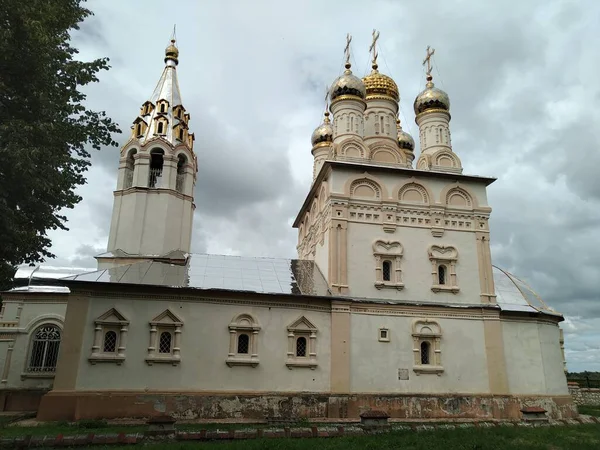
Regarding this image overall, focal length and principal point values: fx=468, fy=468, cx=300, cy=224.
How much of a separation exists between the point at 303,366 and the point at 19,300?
10745mm

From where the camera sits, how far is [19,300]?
55.6 feet

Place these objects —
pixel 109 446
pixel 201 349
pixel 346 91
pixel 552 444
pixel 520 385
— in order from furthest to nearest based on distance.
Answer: pixel 346 91, pixel 520 385, pixel 201 349, pixel 552 444, pixel 109 446

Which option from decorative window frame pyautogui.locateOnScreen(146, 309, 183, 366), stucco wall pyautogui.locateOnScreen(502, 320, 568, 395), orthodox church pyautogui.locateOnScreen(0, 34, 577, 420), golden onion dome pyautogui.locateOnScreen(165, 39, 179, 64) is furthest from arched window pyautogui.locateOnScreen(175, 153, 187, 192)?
stucco wall pyautogui.locateOnScreen(502, 320, 568, 395)

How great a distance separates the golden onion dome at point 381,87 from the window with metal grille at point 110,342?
13631 millimetres

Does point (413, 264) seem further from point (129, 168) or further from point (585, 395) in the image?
point (585, 395)

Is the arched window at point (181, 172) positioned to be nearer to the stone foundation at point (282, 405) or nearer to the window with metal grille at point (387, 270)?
the window with metal grille at point (387, 270)

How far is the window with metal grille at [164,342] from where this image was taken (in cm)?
1348

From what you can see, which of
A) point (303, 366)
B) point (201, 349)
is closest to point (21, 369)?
point (201, 349)

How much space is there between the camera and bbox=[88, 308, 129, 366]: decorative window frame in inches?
508

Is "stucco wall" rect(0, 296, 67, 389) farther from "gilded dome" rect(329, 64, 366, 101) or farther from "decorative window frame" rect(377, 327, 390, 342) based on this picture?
"gilded dome" rect(329, 64, 366, 101)

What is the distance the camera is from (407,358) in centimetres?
1488

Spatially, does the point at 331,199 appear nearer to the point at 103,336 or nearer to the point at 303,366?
the point at 303,366

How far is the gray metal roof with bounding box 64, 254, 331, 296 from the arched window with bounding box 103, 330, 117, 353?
1495mm

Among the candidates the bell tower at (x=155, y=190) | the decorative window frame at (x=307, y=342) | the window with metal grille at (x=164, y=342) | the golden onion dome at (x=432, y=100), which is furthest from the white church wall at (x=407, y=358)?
the golden onion dome at (x=432, y=100)
